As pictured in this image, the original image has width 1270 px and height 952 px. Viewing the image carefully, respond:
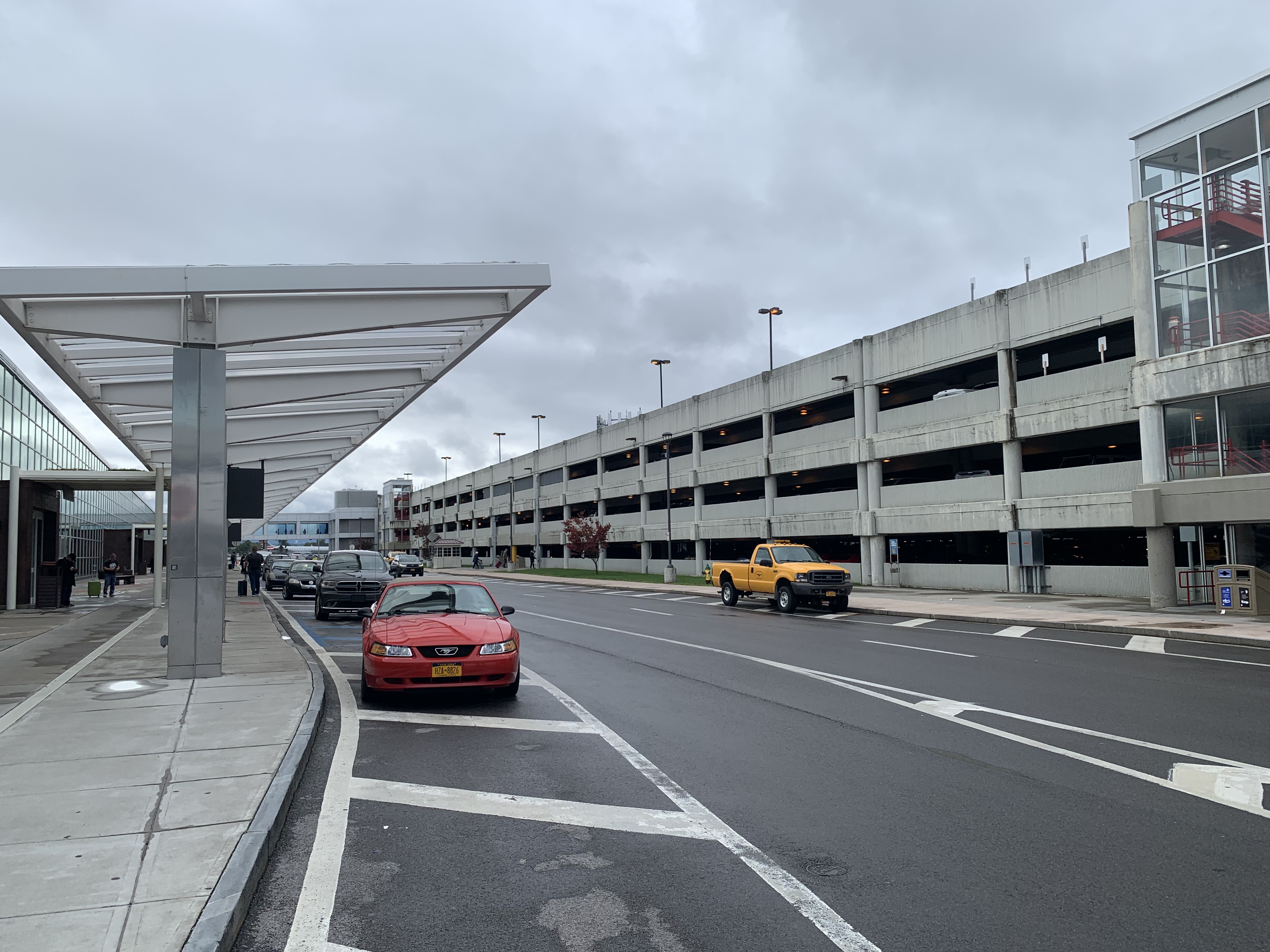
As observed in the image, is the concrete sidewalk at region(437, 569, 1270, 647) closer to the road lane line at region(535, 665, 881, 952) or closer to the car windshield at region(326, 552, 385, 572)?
the car windshield at region(326, 552, 385, 572)

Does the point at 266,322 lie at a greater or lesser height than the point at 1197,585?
greater

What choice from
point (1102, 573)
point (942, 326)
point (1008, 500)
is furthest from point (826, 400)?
point (1102, 573)

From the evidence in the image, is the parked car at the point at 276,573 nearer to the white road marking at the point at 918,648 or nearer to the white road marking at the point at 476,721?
the white road marking at the point at 918,648

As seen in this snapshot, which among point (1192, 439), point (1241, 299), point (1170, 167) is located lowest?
point (1192, 439)

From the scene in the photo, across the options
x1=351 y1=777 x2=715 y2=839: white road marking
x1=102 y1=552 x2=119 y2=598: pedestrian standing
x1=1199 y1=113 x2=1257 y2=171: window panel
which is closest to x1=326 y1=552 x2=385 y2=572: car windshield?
x1=102 y1=552 x2=119 y2=598: pedestrian standing

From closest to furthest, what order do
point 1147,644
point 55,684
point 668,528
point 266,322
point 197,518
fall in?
point 55,684 → point 197,518 → point 266,322 → point 1147,644 → point 668,528

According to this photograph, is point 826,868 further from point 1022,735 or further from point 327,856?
point 1022,735

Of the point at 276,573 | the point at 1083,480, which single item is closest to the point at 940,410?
the point at 1083,480

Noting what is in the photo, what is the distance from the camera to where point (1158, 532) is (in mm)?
23641

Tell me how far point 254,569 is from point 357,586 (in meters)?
12.9

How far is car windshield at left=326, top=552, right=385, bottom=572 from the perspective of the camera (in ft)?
79.7

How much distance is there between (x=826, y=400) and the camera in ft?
136

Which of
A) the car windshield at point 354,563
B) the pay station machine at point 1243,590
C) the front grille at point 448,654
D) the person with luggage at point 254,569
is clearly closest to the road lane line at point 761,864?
the front grille at point 448,654

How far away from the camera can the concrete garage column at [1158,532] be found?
23469 mm
